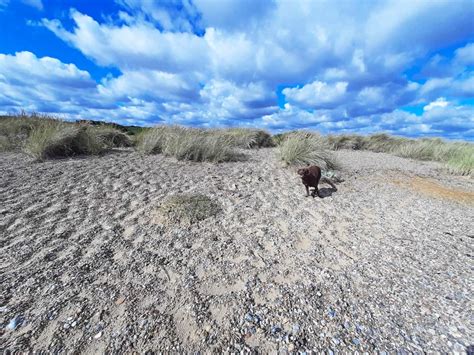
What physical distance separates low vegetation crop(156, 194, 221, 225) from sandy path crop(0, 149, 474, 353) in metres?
0.14

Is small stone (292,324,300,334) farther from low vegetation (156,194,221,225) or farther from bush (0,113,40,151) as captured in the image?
bush (0,113,40,151)

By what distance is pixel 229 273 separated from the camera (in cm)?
199

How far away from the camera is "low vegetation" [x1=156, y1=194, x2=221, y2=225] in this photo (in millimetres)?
2859

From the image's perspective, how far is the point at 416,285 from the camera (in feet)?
6.27

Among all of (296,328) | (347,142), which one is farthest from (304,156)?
(347,142)

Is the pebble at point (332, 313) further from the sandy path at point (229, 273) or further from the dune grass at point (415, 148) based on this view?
the dune grass at point (415, 148)

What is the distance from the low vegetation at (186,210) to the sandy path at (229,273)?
14 cm

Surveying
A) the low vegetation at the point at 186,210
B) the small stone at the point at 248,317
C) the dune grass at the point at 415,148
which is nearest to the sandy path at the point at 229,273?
the small stone at the point at 248,317

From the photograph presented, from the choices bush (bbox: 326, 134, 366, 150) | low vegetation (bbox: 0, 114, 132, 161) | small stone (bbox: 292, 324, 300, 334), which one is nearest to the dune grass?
bush (bbox: 326, 134, 366, 150)

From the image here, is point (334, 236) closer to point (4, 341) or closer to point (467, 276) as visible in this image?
point (467, 276)

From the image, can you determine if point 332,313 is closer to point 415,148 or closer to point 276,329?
point 276,329

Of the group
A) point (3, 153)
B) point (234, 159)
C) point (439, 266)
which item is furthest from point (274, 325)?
point (3, 153)

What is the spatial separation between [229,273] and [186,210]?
127cm

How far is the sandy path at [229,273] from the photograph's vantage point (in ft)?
4.62
